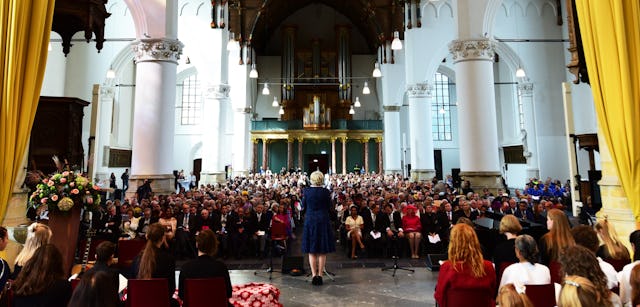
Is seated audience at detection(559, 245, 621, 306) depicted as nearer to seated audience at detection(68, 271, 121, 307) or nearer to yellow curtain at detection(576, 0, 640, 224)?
yellow curtain at detection(576, 0, 640, 224)

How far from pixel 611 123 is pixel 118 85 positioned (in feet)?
62.4

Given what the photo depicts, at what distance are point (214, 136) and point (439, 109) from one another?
16775mm

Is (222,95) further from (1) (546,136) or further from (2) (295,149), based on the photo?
(1) (546,136)

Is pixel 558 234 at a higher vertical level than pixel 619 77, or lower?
lower

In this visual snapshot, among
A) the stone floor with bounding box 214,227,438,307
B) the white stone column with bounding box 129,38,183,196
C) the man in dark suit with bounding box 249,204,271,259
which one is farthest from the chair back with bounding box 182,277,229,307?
the white stone column with bounding box 129,38,183,196

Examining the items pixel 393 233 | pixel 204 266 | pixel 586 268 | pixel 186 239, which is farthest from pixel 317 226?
pixel 186 239

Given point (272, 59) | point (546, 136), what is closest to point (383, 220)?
point (546, 136)

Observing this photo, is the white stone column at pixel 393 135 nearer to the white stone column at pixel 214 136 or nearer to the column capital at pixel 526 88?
the column capital at pixel 526 88

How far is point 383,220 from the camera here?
7422 mm

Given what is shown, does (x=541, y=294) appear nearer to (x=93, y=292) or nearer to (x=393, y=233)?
(x=93, y=292)

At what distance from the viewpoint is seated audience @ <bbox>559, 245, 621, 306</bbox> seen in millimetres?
2029

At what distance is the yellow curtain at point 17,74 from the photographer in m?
3.79

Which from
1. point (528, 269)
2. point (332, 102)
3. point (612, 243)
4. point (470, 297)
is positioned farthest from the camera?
point (332, 102)

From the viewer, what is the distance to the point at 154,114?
9078 mm
